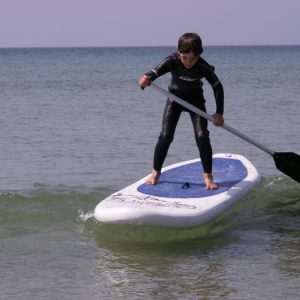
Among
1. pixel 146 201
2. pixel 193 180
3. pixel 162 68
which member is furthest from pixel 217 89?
pixel 146 201

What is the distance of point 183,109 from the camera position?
7.90 metres

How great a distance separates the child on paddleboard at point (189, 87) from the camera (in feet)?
24.4

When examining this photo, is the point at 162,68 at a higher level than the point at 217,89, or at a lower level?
higher

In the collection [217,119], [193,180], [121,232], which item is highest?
[217,119]

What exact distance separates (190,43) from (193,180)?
1.53 metres

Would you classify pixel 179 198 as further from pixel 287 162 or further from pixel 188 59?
pixel 287 162

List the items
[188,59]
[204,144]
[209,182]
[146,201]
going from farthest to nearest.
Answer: [209,182]
[204,144]
[188,59]
[146,201]

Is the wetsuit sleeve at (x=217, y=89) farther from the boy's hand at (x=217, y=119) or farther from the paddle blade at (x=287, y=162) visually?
the paddle blade at (x=287, y=162)

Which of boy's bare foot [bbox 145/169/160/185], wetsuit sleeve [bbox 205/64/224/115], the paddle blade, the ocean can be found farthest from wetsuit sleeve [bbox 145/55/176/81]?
the paddle blade

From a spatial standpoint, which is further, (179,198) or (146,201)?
(179,198)

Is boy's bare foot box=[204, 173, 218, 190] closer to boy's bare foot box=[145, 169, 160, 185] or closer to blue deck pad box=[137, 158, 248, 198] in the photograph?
blue deck pad box=[137, 158, 248, 198]

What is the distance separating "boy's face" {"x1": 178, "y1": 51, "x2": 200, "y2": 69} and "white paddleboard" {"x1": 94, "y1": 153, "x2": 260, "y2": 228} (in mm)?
1168

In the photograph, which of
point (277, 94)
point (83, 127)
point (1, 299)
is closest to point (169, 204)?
point (1, 299)

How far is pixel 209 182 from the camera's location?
26.0ft
